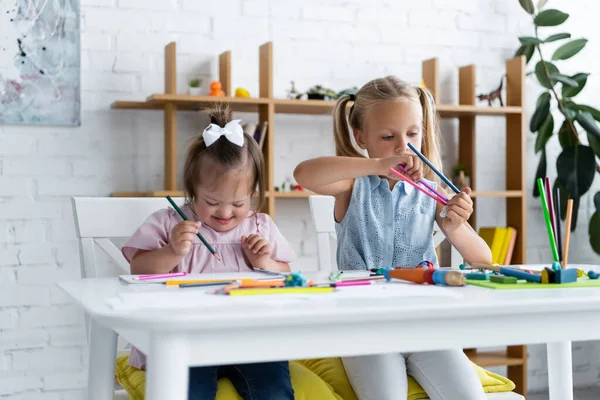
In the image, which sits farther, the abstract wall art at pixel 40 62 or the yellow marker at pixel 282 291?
the abstract wall art at pixel 40 62

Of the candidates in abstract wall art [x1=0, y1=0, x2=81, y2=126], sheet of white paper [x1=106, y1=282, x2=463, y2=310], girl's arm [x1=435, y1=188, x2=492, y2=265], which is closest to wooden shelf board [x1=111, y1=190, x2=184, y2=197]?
abstract wall art [x1=0, y1=0, x2=81, y2=126]

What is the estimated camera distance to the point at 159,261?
1.53m

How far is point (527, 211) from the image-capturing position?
135 inches

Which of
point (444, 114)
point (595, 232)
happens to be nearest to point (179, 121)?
point (444, 114)

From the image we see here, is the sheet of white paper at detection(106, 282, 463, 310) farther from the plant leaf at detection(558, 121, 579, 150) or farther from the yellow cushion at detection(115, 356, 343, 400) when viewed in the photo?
the plant leaf at detection(558, 121, 579, 150)

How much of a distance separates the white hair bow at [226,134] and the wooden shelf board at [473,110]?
4.83ft

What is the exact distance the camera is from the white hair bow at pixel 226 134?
168 cm

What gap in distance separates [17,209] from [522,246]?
192cm

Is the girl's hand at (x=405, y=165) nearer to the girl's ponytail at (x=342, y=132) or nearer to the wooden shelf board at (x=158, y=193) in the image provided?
the girl's ponytail at (x=342, y=132)

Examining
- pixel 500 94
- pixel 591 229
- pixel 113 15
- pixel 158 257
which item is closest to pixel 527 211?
pixel 591 229

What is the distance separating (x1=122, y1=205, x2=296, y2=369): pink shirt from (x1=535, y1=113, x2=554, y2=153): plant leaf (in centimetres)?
181

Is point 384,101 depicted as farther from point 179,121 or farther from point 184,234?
point 179,121

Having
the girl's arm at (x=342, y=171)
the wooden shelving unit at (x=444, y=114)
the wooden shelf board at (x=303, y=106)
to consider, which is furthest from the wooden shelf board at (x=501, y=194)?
the girl's arm at (x=342, y=171)

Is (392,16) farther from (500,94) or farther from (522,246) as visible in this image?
(522,246)
